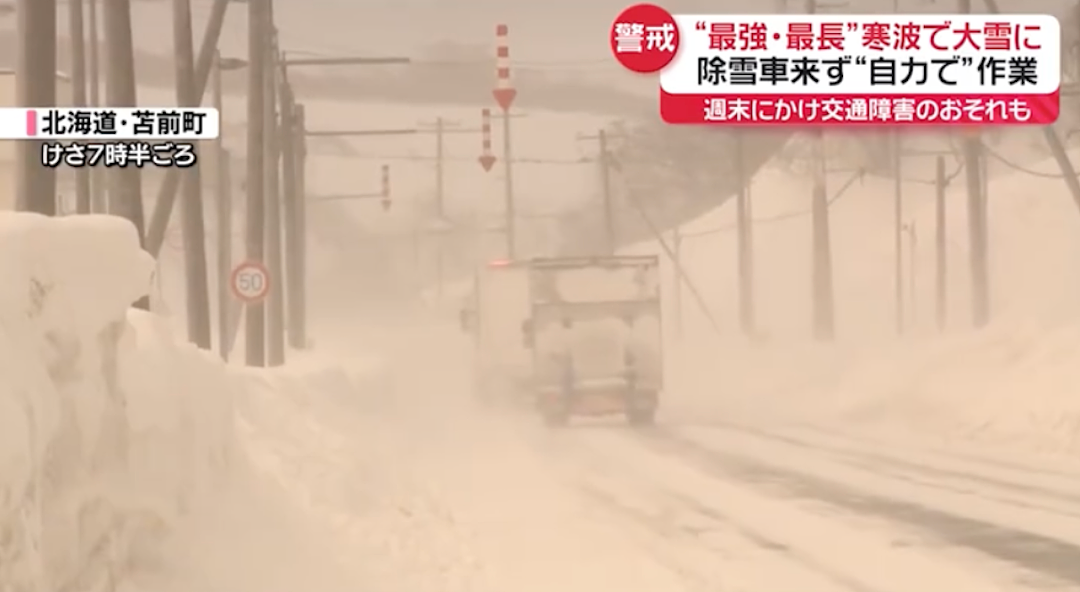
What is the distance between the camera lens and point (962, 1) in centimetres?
3070

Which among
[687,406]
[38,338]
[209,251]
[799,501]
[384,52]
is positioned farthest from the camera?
[209,251]

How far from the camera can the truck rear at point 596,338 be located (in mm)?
24812

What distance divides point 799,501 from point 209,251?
6266 centimetres

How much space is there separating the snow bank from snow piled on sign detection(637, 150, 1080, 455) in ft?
42.9

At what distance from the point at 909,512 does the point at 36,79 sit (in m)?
8.14

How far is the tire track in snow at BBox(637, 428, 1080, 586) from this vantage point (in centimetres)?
1029

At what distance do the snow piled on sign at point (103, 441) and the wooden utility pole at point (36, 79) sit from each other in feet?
5.69

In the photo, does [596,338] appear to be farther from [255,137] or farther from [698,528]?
[698,528]

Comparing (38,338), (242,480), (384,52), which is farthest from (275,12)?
(38,338)

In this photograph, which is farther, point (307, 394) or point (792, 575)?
point (307, 394)

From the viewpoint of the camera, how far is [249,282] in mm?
20078

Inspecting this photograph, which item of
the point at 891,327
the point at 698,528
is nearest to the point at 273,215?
the point at 698,528

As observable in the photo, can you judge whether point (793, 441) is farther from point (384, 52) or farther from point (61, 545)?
point (61, 545)

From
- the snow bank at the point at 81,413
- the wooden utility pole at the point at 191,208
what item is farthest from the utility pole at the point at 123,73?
the snow bank at the point at 81,413
